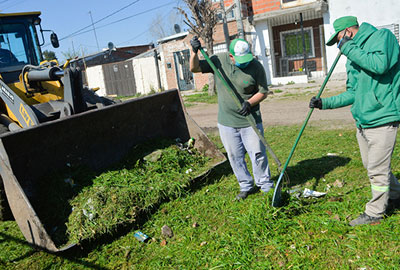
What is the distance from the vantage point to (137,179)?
446 centimetres

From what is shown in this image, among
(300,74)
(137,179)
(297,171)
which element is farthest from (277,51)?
(137,179)

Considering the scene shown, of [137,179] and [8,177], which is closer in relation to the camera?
[8,177]

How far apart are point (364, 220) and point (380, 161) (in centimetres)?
60

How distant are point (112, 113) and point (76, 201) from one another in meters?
1.35

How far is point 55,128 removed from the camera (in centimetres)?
427

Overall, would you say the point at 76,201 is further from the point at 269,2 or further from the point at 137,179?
the point at 269,2

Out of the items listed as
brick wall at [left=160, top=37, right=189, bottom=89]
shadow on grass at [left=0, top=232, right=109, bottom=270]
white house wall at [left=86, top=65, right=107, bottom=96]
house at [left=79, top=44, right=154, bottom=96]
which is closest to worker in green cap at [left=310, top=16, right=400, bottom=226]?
shadow on grass at [left=0, top=232, right=109, bottom=270]

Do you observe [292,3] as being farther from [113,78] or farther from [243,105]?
[243,105]

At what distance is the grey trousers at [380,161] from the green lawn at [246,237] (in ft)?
0.63

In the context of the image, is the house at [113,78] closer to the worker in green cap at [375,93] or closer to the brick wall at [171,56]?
the brick wall at [171,56]

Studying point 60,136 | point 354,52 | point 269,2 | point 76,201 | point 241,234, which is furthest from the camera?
point 269,2

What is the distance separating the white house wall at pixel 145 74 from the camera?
22031 mm

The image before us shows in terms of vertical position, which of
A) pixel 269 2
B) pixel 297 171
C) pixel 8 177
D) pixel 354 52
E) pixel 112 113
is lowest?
pixel 297 171

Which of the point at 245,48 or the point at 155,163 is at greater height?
the point at 245,48
